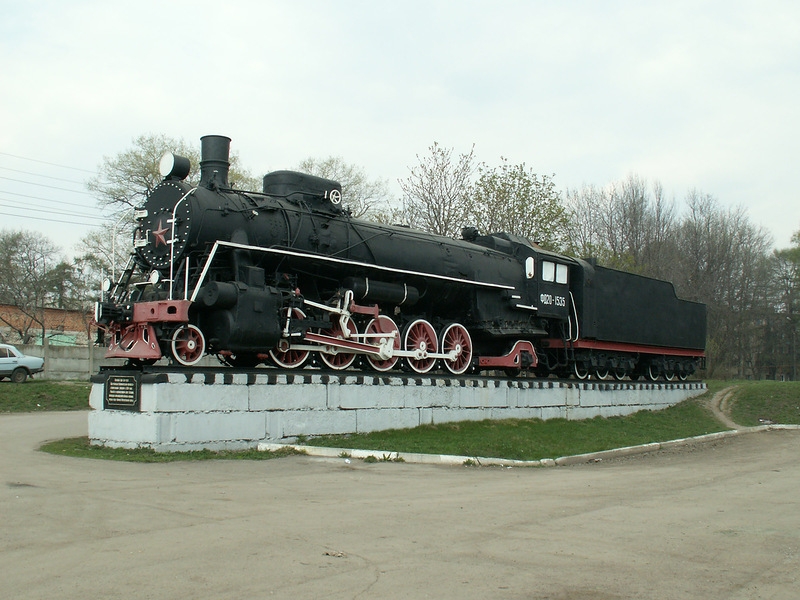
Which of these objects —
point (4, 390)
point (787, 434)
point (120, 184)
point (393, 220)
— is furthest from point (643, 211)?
point (4, 390)

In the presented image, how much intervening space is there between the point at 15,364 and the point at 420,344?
753 inches

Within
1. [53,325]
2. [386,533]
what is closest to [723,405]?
[386,533]

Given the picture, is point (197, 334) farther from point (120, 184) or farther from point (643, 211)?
point (643, 211)

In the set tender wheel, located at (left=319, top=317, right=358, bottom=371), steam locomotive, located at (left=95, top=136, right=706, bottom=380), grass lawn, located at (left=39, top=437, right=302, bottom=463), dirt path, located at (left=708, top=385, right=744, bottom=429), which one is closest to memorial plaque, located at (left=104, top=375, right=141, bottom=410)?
steam locomotive, located at (left=95, top=136, right=706, bottom=380)

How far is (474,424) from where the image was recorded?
57.6ft

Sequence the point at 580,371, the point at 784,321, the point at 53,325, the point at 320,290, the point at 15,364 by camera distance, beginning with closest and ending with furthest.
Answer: the point at 320,290 < the point at 580,371 < the point at 15,364 < the point at 53,325 < the point at 784,321

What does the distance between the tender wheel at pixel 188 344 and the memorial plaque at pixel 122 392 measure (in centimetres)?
79

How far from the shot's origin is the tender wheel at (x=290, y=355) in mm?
14336

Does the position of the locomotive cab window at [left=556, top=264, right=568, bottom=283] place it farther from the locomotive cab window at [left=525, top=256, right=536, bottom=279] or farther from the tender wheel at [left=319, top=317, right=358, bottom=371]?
the tender wheel at [left=319, top=317, right=358, bottom=371]

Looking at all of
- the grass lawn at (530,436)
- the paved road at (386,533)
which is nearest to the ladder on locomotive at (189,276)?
the paved road at (386,533)

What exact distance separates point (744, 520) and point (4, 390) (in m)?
24.2

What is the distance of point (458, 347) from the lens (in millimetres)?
18531

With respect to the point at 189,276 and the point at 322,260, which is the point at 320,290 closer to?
the point at 322,260

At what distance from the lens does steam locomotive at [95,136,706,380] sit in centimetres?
1315
